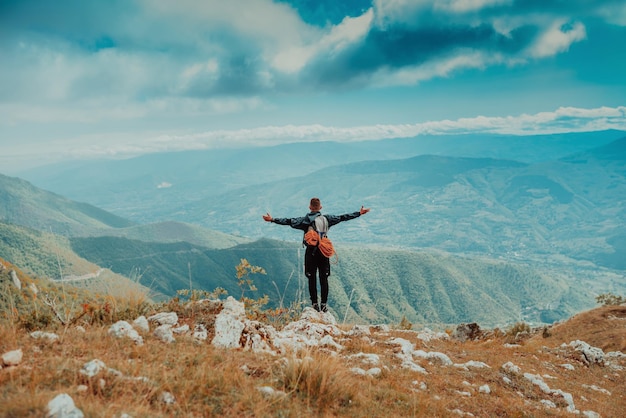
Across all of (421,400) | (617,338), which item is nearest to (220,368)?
(421,400)

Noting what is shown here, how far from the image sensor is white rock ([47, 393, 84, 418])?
3381 millimetres

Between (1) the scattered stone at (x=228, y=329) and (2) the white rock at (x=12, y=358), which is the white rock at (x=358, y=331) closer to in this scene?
→ (1) the scattered stone at (x=228, y=329)

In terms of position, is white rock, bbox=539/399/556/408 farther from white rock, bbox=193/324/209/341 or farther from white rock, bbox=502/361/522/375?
white rock, bbox=193/324/209/341

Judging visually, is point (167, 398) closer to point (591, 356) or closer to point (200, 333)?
point (200, 333)

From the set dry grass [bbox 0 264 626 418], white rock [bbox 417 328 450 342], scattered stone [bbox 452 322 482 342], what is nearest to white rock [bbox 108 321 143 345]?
dry grass [bbox 0 264 626 418]

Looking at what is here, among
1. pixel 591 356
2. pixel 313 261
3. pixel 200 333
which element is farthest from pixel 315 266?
pixel 591 356

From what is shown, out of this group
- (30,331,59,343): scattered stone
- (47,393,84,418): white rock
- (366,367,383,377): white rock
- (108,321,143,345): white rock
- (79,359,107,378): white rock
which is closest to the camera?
(47,393,84,418): white rock

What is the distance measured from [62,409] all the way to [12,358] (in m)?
1.68

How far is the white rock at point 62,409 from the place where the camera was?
338 cm

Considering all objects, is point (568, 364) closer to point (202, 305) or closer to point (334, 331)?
point (334, 331)

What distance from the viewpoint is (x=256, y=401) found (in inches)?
175

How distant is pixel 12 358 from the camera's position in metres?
4.50

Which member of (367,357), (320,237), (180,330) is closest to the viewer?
(180,330)

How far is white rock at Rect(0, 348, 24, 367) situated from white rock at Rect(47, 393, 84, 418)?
1.54 meters
